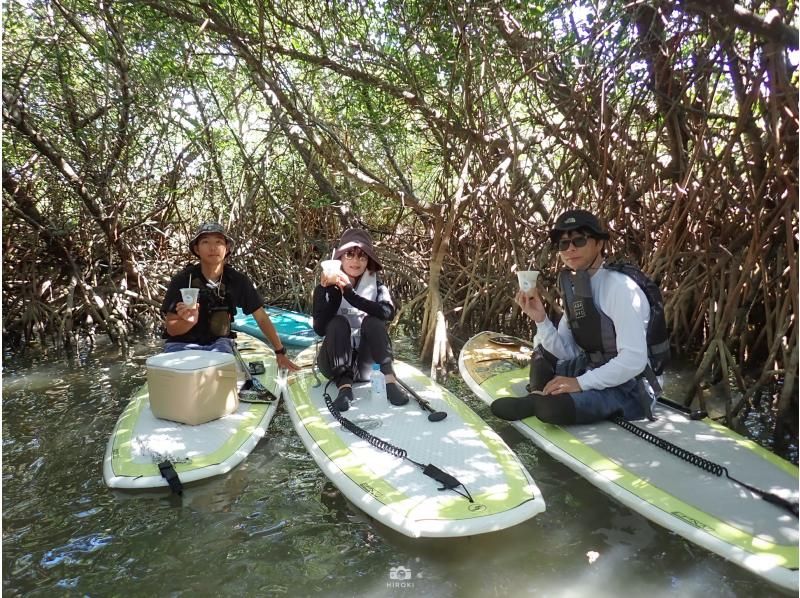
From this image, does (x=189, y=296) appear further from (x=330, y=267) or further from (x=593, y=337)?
(x=593, y=337)

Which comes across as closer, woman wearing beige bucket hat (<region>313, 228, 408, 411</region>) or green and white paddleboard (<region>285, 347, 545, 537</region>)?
green and white paddleboard (<region>285, 347, 545, 537</region>)

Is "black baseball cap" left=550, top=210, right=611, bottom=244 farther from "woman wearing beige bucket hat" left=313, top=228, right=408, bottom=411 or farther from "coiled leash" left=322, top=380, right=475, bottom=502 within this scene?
"coiled leash" left=322, top=380, right=475, bottom=502

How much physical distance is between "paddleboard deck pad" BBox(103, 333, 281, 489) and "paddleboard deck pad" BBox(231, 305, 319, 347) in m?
2.50

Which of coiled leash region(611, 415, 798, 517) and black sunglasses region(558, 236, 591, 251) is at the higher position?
black sunglasses region(558, 236, 591, 251)

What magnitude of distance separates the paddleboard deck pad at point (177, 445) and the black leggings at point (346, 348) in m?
0.48

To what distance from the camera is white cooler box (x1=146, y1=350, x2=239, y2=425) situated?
3.02 meters

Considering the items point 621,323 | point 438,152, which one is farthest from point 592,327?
point 438,152

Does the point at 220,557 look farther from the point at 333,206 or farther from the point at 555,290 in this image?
the point at 333,206

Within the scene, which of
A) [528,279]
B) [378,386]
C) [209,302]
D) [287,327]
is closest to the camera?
[528,279]

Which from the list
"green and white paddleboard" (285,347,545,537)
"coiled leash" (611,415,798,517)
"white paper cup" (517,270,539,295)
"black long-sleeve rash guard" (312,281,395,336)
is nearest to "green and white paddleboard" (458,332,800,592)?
"coiled leash" (611,415,798,517)

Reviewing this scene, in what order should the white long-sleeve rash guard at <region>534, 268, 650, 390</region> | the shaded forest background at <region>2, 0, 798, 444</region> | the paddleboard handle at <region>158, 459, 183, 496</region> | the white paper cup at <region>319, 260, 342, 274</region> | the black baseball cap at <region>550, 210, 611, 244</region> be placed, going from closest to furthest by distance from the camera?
1. the paddleboard handle at <region>158, 459, 183, 496</region>
2. the white long-sleeve rash guard at <region>534, 268, 650, 390</region>
3. the black baseball cap at <region>550, 210, 611, 244</region>
4. the white paper cup at <region>319, 260, 342, 274</region>
5. the shaded forest background at <region>2, 0, 798, 444</region>

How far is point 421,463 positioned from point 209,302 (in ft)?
6.88

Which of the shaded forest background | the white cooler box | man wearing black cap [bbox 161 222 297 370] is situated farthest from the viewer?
man wearing black cap [bbox 161 222 297 370]

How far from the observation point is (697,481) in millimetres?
2312
